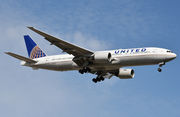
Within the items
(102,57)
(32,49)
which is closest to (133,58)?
(102,57)

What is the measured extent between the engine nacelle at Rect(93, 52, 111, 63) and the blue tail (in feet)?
32.2

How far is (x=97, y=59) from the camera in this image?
3412 cm

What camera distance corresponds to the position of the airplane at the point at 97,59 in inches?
1304

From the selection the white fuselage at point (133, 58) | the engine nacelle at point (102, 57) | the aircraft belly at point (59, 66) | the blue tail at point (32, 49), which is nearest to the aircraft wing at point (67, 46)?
the engine nacelle at point (102, 57)

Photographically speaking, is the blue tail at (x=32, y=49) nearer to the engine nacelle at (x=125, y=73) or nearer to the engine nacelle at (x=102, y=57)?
the engine nacelle at (x=102, y=57)

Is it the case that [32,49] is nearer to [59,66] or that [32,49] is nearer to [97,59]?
[59,66]

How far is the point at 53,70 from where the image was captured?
3888cm

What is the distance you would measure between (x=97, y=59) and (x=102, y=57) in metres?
0.68

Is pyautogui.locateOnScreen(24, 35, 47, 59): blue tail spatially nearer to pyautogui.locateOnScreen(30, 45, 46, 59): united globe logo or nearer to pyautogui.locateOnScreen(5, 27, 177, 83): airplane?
pyautogui.locateOnScreen(30, 45, 46, 59): united globe logo

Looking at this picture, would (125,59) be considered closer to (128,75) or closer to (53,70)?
(128,75)

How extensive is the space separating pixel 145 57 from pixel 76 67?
9.03 m

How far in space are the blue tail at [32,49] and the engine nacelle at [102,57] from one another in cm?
981

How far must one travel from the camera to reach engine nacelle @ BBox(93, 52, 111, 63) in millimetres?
33750

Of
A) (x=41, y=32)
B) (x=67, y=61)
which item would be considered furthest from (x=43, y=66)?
(x=41, y=32)
